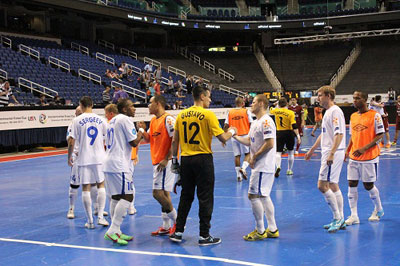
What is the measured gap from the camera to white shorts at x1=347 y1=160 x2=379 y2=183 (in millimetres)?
7379

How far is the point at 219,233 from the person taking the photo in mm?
7062

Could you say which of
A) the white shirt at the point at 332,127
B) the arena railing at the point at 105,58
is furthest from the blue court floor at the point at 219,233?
the arena railing at the point at 105,58

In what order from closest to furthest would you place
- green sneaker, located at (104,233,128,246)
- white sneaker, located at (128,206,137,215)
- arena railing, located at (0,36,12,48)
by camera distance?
green sneaker, located at (104,233,128,246)
white sneaker, located at (128,206,137,215)
arena railing, located at (0,36,12,48)

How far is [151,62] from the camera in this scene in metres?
38.9

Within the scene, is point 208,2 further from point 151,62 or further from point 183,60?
point 151,62

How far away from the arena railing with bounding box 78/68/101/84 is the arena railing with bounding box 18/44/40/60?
8.16ft

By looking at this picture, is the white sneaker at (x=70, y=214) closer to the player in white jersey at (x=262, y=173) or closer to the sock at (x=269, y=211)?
the player in white jersey at (x=262, y=173)

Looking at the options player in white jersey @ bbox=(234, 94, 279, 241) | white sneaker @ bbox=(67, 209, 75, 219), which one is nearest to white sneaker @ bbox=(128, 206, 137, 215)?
white sneaker @ bbox=(67, 209, 75, 219)

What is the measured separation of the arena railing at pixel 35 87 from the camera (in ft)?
75.0

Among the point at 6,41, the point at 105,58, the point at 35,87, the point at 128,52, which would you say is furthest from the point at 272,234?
the point at 128,52

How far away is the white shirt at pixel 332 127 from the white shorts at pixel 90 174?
348 cm

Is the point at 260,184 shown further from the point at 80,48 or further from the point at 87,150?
the point at 80,48

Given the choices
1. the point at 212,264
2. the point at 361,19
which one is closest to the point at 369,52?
the point at 361,19

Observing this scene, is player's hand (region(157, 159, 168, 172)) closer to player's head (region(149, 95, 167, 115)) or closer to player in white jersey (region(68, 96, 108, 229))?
player's head (region(149, 95, 167, 115))
